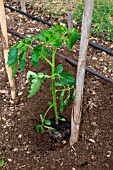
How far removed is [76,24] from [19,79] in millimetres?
888

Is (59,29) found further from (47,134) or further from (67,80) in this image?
(47,134)

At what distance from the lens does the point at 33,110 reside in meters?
1.91

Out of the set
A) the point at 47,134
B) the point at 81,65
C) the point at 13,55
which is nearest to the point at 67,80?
the point at 81,65

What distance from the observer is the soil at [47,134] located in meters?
1.68

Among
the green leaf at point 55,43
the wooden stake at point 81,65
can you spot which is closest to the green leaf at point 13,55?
the green leaf at point 55,43

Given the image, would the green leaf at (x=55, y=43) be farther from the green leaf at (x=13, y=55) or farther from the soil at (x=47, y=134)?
the soil at (x=47, y=134)

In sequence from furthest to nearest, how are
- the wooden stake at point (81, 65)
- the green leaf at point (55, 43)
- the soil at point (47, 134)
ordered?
1. the soil at point (47, 134)
2. the green leaf at point (55, 43)
3. the wooden stake at point (81, 65)

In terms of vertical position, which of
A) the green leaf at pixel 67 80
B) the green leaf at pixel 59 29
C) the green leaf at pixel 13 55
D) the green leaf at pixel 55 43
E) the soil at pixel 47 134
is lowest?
the soil at pixel 47 134

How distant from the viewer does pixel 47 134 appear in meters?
1.84

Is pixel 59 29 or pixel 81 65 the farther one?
pixel 59 29

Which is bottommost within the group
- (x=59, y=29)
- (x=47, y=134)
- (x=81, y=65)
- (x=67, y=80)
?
(x=47, y=134)

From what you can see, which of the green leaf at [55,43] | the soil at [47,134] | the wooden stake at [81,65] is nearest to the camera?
the wooden stake at [81,65]

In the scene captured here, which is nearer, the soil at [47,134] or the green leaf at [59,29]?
the green leaf at [59,29]

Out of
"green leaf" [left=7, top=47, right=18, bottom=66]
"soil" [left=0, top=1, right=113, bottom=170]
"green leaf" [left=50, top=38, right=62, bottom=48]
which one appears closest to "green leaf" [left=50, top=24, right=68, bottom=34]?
"green leaf" [left=50, top=38, right=62, bottom=48]
